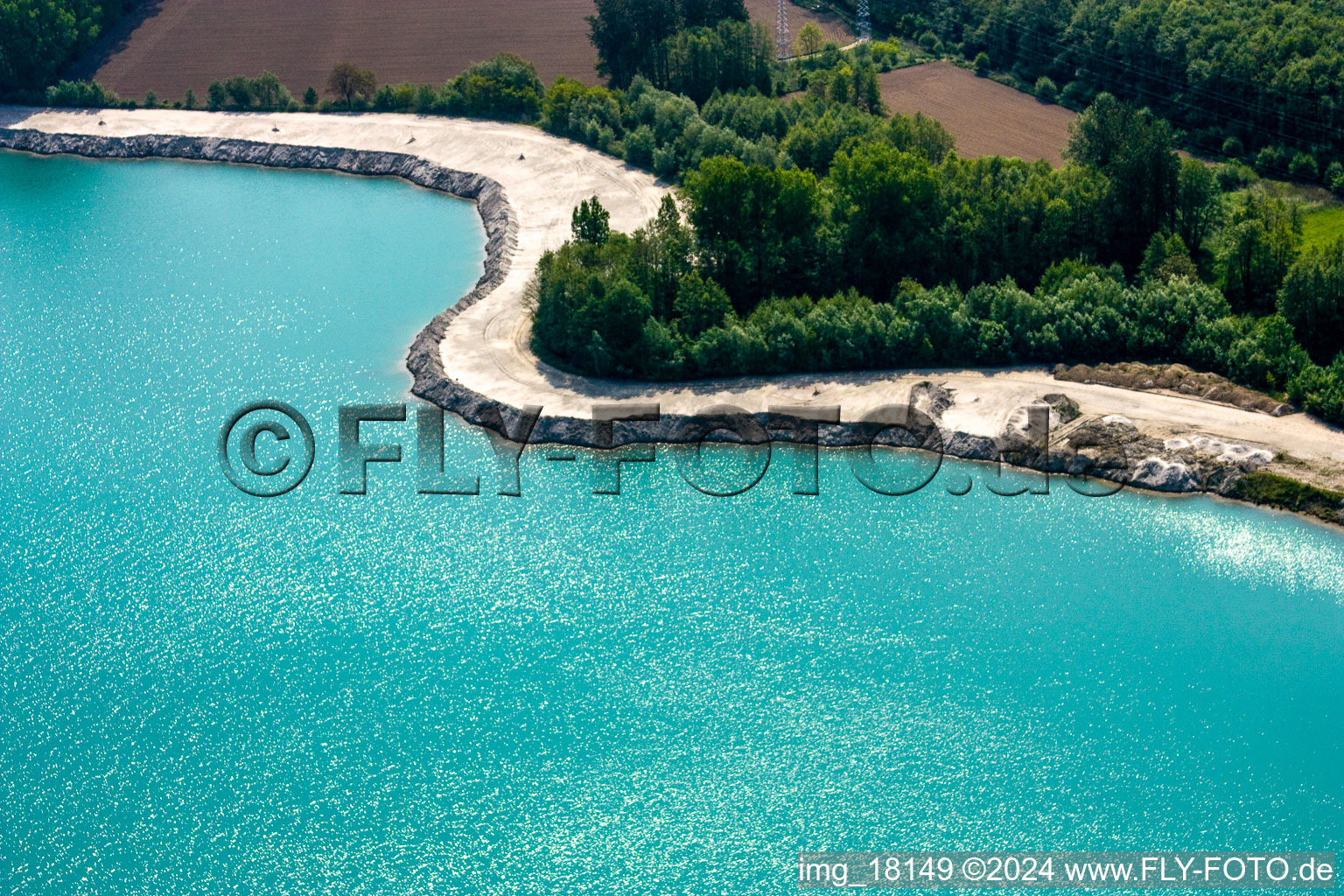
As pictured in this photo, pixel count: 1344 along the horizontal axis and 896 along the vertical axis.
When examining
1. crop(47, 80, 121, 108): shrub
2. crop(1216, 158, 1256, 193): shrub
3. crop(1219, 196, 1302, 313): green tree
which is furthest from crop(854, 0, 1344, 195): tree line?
crop(47, 80, 121, 108): shrub

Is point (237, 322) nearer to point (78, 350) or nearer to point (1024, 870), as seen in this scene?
point (78, 350)

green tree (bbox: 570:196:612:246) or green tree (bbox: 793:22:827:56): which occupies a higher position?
green tree (bbox: 793:22:827:56)

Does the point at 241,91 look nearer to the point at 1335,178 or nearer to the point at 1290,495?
the point at 1335,178

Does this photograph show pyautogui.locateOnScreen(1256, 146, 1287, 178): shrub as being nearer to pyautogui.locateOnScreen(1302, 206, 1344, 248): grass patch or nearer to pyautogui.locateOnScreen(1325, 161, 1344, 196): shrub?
pyautogui.locateOnScreen(1325, 161, 1344, 196): shrub

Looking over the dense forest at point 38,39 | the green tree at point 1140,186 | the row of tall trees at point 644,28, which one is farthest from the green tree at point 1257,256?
the dense forest at point 38,39

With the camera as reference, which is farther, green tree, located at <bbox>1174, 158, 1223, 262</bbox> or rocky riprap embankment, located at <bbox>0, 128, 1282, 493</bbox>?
green tree, located at <bbox>1174, 158, 1223, 262</bbox>
